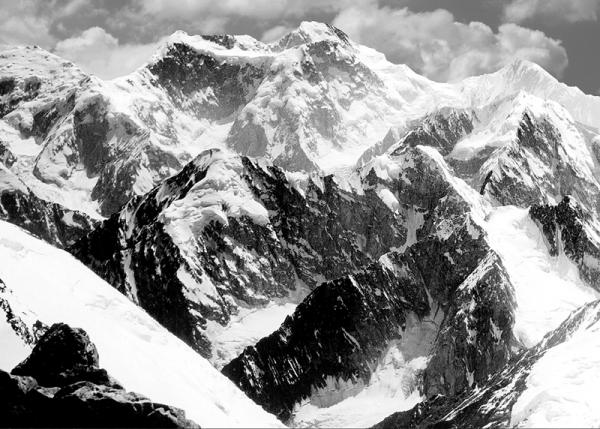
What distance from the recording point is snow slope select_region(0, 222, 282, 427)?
59.3 meters

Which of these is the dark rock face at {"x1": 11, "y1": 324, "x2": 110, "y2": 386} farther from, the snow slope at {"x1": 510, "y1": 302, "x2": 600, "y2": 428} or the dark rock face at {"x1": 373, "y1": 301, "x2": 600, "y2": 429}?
the dark rock face at {"x1": 373, "y1": 301, "x2": 600, "y2": 429}

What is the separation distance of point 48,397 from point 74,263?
24761 millimetres

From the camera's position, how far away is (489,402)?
137 meters

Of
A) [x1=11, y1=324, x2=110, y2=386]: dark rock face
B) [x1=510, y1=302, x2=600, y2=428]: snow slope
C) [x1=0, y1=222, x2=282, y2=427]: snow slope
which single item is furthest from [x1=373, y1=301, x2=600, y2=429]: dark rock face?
[x1=11, y1=324, x2=110, y2=386]: dark rock face

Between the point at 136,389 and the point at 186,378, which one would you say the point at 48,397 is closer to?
the point at 136,389

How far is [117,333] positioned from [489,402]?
279 ft

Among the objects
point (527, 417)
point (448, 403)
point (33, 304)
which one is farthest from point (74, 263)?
point (448, 403)

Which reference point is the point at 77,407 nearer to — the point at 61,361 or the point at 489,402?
the point at 61,361

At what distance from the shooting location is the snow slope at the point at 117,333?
59.3m

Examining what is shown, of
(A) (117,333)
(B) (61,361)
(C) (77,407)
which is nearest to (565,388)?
(A) (117,333)

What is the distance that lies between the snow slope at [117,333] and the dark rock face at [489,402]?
49.8 m

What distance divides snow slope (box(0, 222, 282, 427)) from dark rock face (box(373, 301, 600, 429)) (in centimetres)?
4979

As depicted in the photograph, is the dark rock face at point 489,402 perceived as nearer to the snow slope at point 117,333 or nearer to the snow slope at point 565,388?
the snow slope at point 565,388

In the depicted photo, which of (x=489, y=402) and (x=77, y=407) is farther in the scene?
(x=489, y=402)
